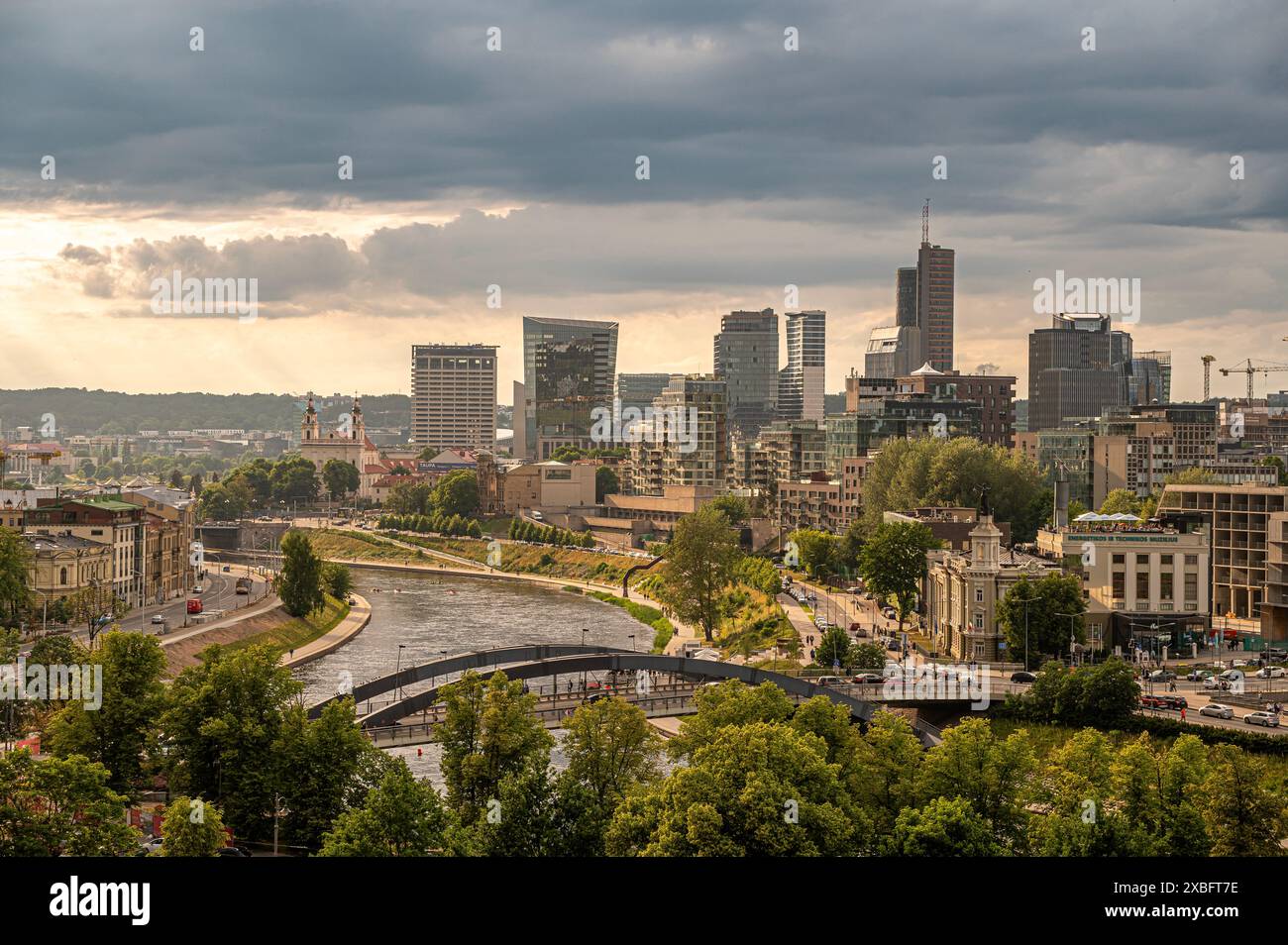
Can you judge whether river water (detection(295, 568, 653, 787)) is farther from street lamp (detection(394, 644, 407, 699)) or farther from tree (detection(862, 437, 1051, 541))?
tree (detection(862, 437, 1051, 541))

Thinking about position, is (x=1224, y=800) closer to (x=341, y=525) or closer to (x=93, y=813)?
(x=93, y=813)

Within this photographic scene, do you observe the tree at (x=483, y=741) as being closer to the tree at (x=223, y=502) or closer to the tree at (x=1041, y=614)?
the tree at (x=1041, y=614)

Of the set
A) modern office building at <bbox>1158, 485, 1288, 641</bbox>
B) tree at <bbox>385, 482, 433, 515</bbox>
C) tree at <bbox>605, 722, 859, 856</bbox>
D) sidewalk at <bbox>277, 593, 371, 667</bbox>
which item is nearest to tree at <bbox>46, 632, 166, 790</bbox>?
tree at <bbox>605, 722, 859, 856</bbox>

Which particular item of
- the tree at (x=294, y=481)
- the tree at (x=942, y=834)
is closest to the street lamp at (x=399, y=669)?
the tree at (x=942, y=834)

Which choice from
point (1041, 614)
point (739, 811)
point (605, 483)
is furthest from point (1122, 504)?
point (739, 811)

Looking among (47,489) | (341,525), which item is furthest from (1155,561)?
(341,525)

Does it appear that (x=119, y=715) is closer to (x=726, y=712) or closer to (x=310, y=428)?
(x=726, y=712)
